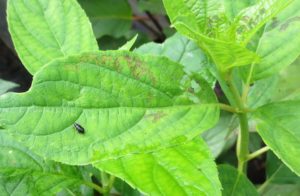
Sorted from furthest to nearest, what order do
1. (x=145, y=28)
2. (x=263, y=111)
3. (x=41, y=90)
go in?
1. (x=145, y=28)
2. (x=263, y=111)
3. (x=41, y=90)

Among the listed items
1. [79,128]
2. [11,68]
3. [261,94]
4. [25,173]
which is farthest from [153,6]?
[79,128]

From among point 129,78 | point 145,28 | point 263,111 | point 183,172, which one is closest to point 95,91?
point 129,78

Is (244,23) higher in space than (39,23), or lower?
higher

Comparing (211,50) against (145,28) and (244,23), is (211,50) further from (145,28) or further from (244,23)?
(145,28)

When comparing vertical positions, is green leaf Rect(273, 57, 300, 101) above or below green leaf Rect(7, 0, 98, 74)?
below

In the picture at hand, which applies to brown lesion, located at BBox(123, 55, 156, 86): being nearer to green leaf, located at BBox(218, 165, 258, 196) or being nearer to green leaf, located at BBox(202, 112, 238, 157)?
green leaf, located at BBox(218, 165, 258, 196)

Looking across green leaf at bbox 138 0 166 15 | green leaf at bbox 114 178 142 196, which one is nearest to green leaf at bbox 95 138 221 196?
green leaf at bbox 114 178 142 196

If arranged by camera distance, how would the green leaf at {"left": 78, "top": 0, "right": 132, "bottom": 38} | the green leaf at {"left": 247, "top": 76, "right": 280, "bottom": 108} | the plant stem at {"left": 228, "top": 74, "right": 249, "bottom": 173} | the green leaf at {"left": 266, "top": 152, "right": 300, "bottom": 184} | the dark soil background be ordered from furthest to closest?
the green leaf at {"left": 78, "top": 0, "right": 132, "bottom": 38} < the dark soil background < the green leaf at {"left": 266, "top": 152, "right": 300, "bottom": 184} < the green leaf at {"left": 247, "top": 76, "right": 280, "bottom": 108} < the plant stem at {"left": 228, "top": 74, "right": 249, "bottom": 173}
